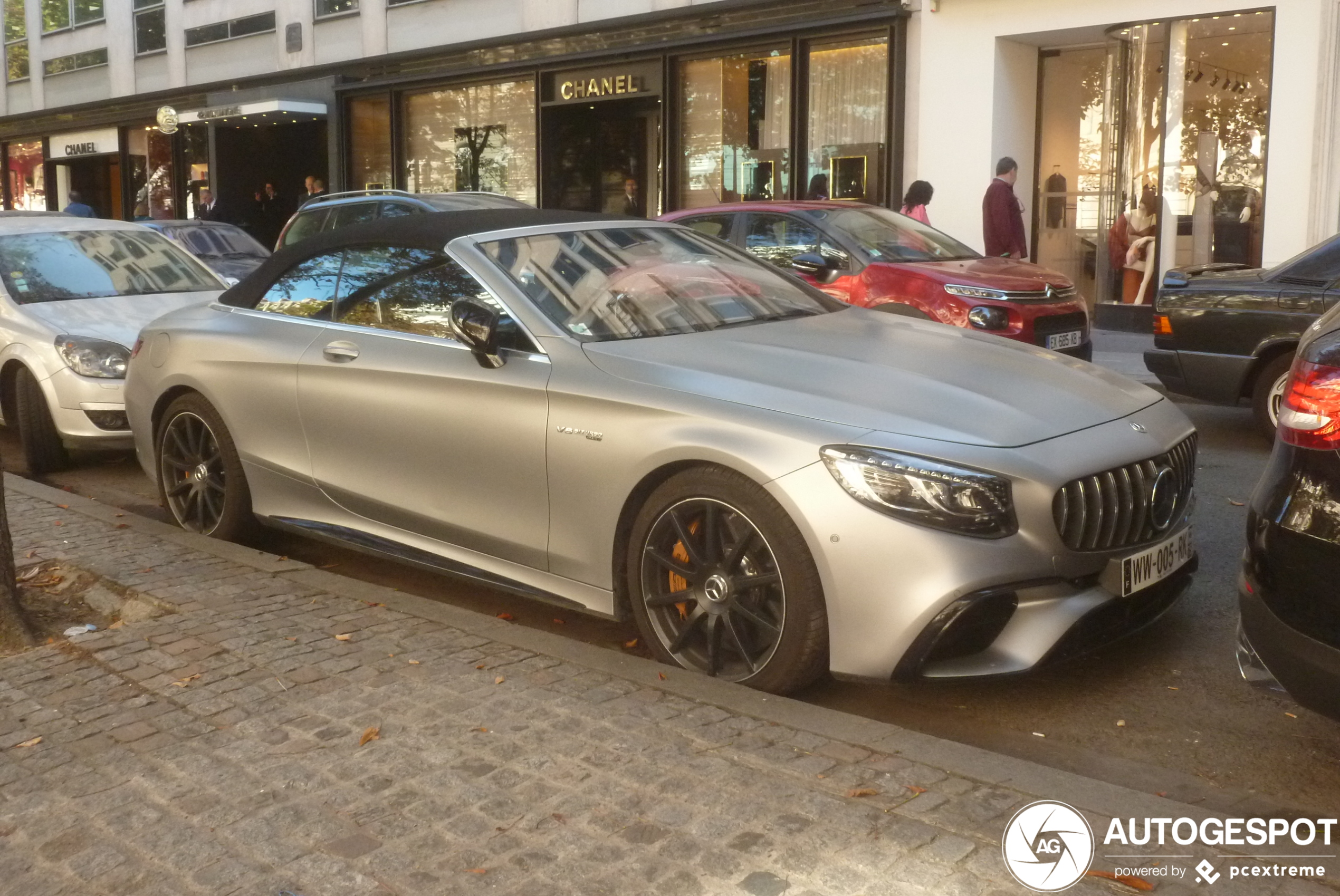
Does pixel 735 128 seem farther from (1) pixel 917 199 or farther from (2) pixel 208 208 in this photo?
(2) pixel 208 208

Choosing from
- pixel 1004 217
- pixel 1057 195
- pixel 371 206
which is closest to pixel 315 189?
pixel 371 206

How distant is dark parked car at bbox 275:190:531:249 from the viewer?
46.0 feet

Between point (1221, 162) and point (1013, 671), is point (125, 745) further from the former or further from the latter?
point (1221, 162)

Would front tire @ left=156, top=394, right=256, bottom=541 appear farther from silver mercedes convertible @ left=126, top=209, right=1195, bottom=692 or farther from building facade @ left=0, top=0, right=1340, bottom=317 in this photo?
building facade @ left=0, top=0, right=1340, bottom=317

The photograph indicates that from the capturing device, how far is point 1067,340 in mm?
10484

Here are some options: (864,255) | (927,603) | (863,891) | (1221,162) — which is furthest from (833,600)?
(1221,162)

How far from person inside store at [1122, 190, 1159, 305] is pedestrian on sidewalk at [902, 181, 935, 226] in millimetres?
2824

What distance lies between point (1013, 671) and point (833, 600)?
21.6 inches

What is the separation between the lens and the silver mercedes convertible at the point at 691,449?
13.2 feet

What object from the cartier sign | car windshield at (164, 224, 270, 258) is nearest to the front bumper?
car windshield at (164, 224, 270, 258)

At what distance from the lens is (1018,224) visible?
14.8 meters

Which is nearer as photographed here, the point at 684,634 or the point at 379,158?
the point at 684,634

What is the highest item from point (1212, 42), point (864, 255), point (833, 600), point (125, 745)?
point (1212, 42)

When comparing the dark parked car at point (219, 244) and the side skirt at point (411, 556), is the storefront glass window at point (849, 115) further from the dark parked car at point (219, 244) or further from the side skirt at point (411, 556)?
the side skirt at point (411, 556)
